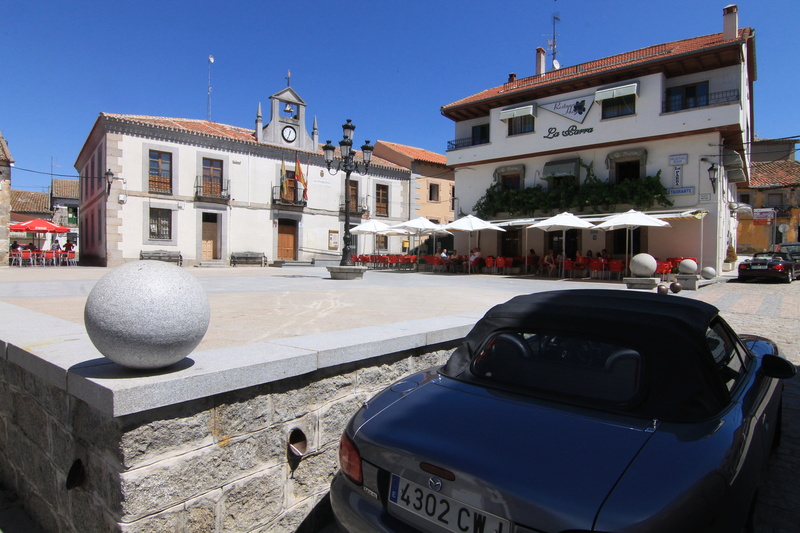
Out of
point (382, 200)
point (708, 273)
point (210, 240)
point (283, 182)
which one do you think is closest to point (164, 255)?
point (210, 240)

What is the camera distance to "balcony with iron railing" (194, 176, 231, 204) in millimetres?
24309

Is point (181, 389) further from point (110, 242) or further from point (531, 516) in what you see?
point (110, 242)

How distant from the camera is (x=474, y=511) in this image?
1.55 metres

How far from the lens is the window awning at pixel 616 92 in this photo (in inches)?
785

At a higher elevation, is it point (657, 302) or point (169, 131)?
point (169, 131)

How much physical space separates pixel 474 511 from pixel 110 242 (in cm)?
2487

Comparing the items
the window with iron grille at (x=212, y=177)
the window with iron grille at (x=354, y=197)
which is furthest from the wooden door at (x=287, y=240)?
the window with iron grille at (x=354, y=197)

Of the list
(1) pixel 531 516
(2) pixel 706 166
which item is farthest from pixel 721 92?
(1) pixel 531 516

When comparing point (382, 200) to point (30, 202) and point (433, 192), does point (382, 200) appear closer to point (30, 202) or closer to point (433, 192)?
point (433, 192)

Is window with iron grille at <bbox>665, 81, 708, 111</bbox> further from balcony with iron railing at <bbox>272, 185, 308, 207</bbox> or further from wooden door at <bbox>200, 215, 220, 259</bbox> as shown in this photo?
wooden door at <bbox>200, 215, 220, 259</bbox>

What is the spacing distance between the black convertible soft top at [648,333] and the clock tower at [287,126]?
27254 mm

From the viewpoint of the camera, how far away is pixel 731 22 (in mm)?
19672

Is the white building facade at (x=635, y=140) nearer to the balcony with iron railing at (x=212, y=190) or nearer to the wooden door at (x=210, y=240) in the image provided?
the balcony with iron railing at (x=212, y=190)

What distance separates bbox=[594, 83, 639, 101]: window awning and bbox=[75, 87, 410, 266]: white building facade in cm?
1463
